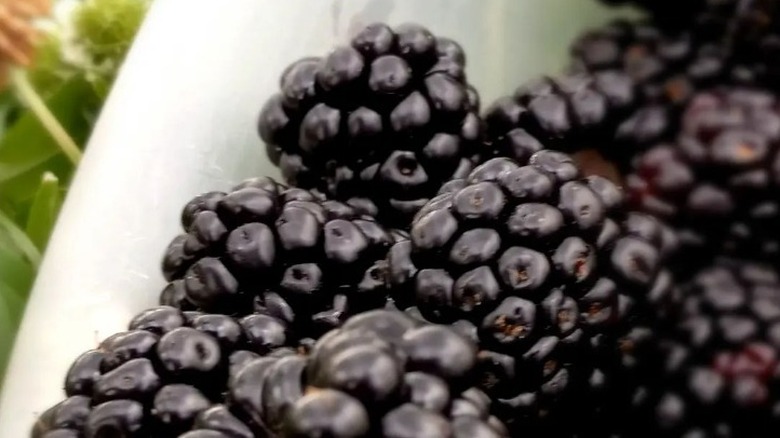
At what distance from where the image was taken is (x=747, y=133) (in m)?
0.78

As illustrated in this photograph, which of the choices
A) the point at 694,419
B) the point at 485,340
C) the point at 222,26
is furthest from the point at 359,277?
the point at 694,419

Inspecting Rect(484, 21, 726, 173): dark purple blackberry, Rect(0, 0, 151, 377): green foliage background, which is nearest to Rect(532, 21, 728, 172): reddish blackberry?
Rect(484, 21, 726, 173): dark purple blackberry

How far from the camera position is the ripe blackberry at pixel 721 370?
751 millimetres

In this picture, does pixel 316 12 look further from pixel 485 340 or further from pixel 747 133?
pixel 747 133

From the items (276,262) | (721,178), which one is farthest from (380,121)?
(721,178)

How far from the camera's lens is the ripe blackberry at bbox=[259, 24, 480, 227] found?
541mm

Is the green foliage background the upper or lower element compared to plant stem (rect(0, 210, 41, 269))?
upper

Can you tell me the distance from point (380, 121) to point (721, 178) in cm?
37

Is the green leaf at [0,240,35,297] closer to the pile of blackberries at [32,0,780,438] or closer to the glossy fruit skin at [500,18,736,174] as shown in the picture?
the pile of blackberries at [32,0,780,438]

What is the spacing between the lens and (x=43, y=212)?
59 centimetres

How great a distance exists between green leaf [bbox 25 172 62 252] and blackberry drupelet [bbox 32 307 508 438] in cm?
16

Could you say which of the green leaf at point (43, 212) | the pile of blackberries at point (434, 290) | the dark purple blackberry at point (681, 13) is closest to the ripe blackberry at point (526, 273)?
the pile of blackberries at point (434, 290)

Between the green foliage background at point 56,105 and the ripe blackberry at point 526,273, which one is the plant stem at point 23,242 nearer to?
the green foliage background at point 56,105

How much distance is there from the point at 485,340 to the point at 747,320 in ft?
1.27
